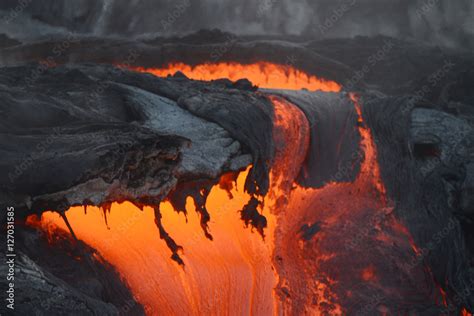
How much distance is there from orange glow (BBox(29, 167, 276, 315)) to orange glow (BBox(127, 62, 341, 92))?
6.38 metres

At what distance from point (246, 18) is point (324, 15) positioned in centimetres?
351

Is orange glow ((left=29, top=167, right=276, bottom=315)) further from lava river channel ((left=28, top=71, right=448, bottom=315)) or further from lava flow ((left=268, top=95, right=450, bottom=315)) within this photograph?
lava flow ((left=268, top=95, right=450, bottom=315))

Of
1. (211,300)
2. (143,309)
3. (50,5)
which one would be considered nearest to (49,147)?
(143,309)

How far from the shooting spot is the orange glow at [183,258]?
577 centimetres

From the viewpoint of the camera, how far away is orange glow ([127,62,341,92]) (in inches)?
503

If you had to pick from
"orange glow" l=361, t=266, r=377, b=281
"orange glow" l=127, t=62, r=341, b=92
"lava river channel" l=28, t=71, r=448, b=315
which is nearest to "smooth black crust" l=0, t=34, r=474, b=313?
"lava river channel" l=28, t=71, r=448, b=315

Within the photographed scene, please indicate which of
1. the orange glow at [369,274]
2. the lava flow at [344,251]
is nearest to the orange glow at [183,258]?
the lava flow at [344,251]

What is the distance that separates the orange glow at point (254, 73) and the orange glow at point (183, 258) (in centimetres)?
638

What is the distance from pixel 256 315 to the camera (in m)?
6.15

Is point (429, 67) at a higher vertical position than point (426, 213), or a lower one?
higher

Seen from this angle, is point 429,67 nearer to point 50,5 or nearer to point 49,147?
point 49,147

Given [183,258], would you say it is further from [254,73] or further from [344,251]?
[254,73]

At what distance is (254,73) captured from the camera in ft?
42.4

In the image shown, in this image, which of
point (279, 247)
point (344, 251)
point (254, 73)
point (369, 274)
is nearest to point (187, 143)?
point (279, 247)
